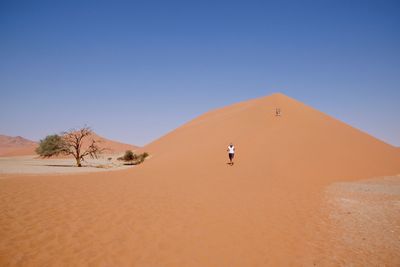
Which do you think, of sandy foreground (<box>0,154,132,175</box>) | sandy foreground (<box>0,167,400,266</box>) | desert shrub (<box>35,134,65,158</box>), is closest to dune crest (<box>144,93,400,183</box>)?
sandy foreground (<box>0,154,132,175</box>)

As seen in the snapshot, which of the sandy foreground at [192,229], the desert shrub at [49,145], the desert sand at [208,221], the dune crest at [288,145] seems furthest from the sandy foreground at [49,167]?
the sandy foreground at [192,229]

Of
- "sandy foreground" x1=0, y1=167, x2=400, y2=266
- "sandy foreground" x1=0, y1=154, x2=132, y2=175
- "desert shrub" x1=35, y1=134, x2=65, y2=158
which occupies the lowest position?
"sandy foreground" x1=0, y1=167, x2=400, y2=266

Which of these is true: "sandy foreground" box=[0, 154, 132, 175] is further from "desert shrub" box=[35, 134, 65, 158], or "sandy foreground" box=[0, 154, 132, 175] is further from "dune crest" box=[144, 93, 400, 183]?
"dune crest" box=[144, 93, 400, 183]

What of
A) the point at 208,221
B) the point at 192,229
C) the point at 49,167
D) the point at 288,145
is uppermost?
the point at 288,145

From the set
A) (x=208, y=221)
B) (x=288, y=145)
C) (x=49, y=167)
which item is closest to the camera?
(x=208, y=221)

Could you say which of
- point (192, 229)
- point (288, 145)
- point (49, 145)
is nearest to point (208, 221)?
point (192, 229)

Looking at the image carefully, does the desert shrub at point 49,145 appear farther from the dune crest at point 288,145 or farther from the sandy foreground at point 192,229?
the sandy foreground at point 192,229

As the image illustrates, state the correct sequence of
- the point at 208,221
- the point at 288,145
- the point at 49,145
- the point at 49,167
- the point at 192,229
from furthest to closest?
the point at 49,145, the point at 49,167, the point at 288,145, the point at 208,221, the point at 192,229

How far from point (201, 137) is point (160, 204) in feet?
73.3

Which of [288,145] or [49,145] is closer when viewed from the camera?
[288,145]

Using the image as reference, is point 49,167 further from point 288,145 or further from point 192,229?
point 192,229

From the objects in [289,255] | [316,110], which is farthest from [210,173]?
[316,110]

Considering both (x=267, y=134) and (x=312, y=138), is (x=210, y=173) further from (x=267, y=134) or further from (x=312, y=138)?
(x=312, y=138)

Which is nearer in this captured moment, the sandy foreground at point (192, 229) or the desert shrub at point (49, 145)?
the sandy foreground at point (192, 229)
